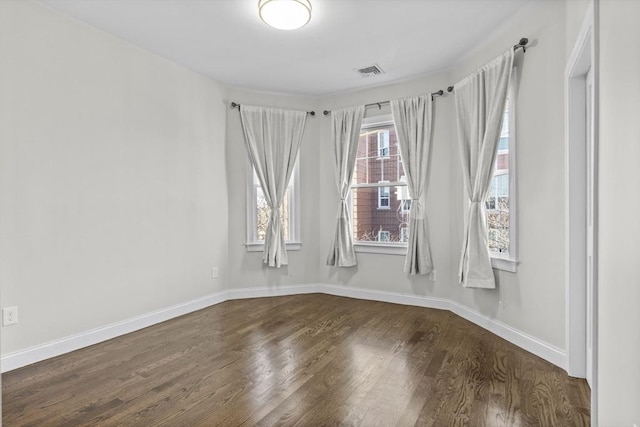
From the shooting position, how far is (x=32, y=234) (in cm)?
254

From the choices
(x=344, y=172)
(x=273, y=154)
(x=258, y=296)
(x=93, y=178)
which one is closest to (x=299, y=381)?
(x=258, y=296)

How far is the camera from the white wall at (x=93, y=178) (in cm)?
247

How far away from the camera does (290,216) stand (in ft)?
15.3

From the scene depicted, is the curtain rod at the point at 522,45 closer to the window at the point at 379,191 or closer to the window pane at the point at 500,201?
the window pane at the point at 500,201

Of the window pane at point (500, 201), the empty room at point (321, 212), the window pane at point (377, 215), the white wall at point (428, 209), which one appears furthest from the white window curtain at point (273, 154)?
the window pane at point (500, 201)

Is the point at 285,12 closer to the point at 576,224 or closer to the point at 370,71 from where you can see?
the point at 370,71

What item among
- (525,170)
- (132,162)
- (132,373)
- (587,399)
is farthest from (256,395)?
(525,170)

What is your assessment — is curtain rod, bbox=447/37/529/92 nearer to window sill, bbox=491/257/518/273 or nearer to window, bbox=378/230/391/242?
window sill, bbox=491/257/518/273

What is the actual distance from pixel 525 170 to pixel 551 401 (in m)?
1.67

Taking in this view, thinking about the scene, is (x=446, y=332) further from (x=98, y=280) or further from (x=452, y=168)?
(x=98, y=280)

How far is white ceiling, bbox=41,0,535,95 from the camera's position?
2631 millimetres

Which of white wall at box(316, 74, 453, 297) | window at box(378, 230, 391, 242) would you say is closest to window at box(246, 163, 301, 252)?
white wall at box(316, 74, 453, 297)

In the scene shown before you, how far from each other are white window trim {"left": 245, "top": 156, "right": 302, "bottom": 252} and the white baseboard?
22.1 inches

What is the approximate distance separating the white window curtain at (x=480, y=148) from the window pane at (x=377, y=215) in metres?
0.97
